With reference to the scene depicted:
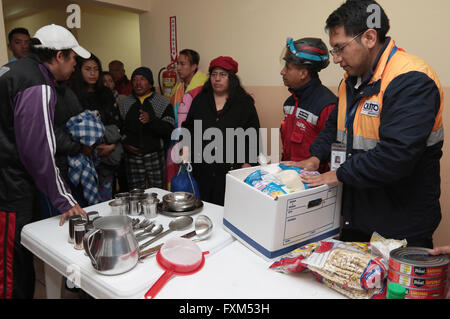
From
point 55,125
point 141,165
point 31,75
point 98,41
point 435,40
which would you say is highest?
point 98,41

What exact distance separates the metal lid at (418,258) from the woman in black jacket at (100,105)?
7.71ft

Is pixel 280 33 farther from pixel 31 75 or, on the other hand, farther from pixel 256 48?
pixel 31 75

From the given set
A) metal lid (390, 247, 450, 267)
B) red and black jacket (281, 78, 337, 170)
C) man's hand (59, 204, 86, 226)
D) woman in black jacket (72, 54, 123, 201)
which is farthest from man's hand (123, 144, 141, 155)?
metal lid (390, 247, 450, 267)

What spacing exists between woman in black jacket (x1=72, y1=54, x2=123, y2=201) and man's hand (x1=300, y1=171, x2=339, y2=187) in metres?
1.97

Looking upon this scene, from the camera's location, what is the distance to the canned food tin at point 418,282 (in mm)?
845

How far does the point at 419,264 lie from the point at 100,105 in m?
2.71

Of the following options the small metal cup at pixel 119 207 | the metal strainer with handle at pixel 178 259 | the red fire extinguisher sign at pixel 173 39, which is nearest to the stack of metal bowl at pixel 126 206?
the small metal cup at pixel 119 207

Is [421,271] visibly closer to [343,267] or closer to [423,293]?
[423,293]

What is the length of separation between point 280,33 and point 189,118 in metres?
1.07

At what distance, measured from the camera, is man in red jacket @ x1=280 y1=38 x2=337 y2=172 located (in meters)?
2.08

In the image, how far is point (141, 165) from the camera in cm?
320

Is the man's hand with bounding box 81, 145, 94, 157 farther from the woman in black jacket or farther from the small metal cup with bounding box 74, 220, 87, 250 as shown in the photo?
the small metal cup with bounding box 74, 220, 87, 250
